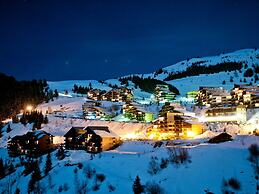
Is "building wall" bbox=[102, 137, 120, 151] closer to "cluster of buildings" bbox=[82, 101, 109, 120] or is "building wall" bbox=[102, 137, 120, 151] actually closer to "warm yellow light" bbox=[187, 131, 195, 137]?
"warm yellow light" bbox=[187, 131, 195, 137]

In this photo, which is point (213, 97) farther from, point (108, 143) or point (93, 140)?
point (93, 140)

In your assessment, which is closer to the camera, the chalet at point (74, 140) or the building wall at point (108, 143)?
the building wall at point (108, 143)

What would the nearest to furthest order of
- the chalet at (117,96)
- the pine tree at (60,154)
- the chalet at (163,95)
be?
1. the pine tree at (60,154)
2. the chalet at (117,96)
3. the chalet at (163,95)

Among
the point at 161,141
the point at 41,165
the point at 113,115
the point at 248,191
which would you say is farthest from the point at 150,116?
the point at 248,191

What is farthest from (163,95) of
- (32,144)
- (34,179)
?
(34,179)

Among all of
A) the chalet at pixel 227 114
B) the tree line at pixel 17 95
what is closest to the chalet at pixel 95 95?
the tree line at pixel 17 95

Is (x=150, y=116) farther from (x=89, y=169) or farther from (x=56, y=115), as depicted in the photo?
(x=89, y=169)

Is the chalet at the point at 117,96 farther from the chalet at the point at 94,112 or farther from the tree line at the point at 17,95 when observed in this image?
the chalet at the point at 94,112

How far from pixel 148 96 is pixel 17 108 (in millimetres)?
64429

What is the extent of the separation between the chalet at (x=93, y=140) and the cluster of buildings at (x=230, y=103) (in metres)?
25.9

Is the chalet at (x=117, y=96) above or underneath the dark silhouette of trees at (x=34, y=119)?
above

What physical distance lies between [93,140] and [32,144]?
1279 centimetres

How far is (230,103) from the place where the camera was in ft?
338

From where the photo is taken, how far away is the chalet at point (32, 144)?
2776 inches
